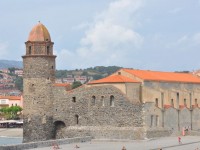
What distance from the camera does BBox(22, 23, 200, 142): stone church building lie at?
156 ft

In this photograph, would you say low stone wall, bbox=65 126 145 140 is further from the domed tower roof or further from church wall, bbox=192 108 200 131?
church wall, bbox=192 108 200 131

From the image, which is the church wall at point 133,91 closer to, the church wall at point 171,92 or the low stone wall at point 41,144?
the church wall at point 171,92

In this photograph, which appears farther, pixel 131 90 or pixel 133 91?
pixel 133 91

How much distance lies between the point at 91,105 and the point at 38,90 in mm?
5428

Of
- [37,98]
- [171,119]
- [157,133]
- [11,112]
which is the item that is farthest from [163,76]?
[11,112]

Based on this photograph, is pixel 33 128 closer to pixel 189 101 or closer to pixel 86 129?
pixel 86 129

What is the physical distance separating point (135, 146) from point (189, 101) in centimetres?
1809

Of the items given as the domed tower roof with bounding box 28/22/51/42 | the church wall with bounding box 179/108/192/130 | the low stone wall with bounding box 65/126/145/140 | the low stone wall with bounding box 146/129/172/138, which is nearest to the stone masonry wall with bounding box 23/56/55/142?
the domed tower roof with bounding box 28/22/51/42

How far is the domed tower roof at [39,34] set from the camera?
5141cm

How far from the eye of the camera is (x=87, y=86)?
166 ft

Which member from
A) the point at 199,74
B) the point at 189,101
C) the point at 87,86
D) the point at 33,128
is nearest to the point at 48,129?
the point at 33,128

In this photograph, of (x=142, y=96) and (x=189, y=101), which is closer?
(x=142, y=96)

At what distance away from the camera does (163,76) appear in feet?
185

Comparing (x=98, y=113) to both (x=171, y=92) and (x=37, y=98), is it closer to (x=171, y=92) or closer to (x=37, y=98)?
(x=37, y=98)
